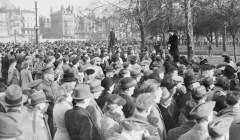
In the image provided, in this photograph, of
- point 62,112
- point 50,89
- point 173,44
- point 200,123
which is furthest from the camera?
point 173,44

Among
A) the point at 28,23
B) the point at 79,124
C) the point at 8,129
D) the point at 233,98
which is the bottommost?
the point at 79,124

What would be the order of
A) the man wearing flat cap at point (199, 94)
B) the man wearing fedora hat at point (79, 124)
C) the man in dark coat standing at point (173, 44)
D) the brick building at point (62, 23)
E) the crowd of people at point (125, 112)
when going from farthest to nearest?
the brick building at point (62, 23)
the man in dark coat standing at point (173, 44)
the man wearing flat cap at point (199, 94)
the man wearing fedora hat at point (79, 124)
the crowd of people at point (125, 112)

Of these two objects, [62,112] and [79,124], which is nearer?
[79,124]

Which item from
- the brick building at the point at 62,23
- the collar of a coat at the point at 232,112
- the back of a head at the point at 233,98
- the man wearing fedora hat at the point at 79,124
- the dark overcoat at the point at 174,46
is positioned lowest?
the man wearing fedora hat at the point at 79,124

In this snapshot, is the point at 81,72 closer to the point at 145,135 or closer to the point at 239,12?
the point at 145,135

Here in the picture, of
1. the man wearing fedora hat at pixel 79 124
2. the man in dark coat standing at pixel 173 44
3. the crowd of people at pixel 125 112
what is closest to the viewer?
the crowd of people at pixel 125 112

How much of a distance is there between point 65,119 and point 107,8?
17.2 m

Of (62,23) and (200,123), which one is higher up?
(62,23)

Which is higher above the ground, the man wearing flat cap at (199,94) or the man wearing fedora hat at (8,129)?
the man wearing flat cap at (199,94)

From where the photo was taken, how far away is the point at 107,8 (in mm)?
21891

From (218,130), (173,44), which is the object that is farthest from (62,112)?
(173,44)

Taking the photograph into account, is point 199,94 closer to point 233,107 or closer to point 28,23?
point 233,107

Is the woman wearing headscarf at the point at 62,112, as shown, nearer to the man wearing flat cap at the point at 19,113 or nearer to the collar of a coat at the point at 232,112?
the man wearing flat cap at the point at 19,113

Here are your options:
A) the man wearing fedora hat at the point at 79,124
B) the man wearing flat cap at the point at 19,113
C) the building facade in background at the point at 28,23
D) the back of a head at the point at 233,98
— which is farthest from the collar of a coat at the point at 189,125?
the building facade in background at the point at 28,23
